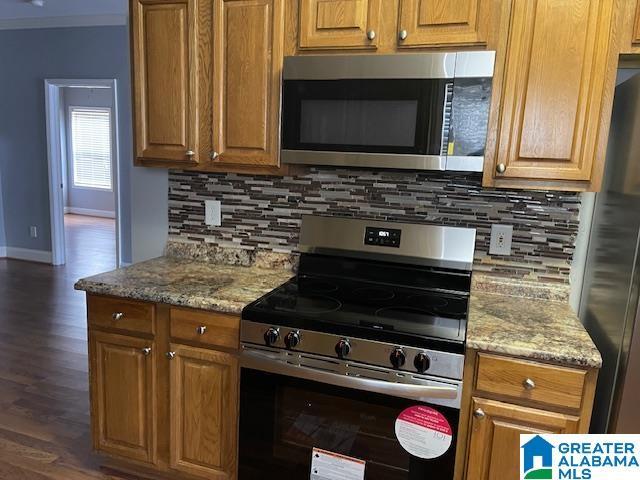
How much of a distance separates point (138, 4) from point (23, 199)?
182 inches

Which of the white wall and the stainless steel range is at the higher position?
the white wall

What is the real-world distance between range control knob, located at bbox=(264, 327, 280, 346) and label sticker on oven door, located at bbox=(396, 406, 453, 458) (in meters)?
0.48

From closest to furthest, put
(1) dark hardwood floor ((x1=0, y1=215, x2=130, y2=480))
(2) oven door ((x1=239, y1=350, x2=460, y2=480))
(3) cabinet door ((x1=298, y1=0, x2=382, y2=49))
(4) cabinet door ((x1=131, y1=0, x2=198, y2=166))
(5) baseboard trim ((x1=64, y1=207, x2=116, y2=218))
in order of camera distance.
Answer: (2) oven door ((x1=239, y1=350, x2=460, y2=480)) < (3) cabinet door ((x1=298, y1=0, x2=382, y2=49)) < (4) cabinet door ((x1=131, y1=0, x2=198, y2=166)) < (1) dark hardwood floor ((x1=0, y1=215, x2=130, y2=480)) < (5) baseboard trim ((x1=64, y1=207, x2=116, y2=218))

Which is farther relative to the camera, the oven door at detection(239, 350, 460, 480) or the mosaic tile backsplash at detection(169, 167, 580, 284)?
the mosaic tile backsplash at detection(169, 167, 580, 284)

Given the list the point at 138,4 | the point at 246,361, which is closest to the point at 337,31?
the point at 138,4

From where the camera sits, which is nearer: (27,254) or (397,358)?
(397,358)

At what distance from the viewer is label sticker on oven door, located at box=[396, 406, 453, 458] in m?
1.52

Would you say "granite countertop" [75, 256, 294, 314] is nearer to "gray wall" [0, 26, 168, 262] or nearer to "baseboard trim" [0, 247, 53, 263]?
"gray wall" [0, 26, 168, 262]

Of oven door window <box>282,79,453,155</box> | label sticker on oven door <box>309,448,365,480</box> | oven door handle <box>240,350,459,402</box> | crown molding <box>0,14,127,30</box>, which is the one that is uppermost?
crown molding <box>0,14,127,30</box>

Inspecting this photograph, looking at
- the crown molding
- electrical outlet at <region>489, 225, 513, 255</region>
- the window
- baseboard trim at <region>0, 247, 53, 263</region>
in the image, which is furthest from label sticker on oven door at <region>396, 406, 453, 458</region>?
the window

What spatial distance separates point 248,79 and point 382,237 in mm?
844

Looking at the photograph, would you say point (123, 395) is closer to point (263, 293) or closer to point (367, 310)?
point (263, 293)

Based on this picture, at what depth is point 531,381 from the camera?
146 centimetres

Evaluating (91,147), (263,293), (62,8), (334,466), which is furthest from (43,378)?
(91,147)
